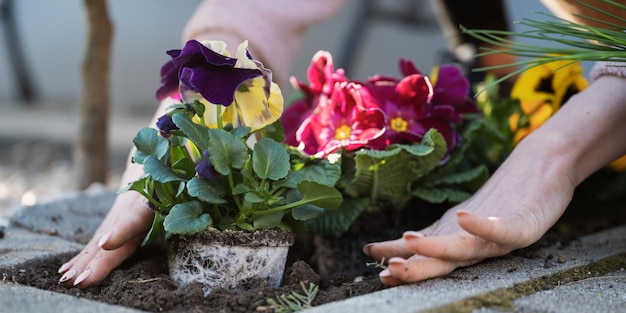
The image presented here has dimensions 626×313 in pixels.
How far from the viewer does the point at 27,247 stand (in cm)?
140

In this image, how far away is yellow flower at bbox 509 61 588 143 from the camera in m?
1.67

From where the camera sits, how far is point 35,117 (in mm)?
4648


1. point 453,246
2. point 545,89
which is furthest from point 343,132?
point 545,89

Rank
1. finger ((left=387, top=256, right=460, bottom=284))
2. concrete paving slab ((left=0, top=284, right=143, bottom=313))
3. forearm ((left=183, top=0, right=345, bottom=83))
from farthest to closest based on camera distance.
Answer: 1. forearm ((left=183, top=0, right=345, bottom=83))
2. finger ((left=387, top=256, right=460, bottom=284))
3. concrete paving slab ((left=0, top=284, right=143, bottom=313))

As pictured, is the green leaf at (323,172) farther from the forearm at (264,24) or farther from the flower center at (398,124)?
the forearm at (264,24)

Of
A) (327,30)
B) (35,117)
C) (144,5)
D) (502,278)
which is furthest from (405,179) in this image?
(35,117)

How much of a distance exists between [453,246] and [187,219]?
398mm

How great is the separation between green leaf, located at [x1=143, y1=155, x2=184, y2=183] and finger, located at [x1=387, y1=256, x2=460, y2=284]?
0.35 m

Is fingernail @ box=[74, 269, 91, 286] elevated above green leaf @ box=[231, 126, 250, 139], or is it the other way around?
green leaf @ box=[231, 126, 250, 139]

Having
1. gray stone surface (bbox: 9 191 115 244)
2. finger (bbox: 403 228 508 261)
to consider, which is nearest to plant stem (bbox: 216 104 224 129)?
finger (bbox: 403 228 508 261)

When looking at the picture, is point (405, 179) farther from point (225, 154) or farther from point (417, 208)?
point (225, 154)

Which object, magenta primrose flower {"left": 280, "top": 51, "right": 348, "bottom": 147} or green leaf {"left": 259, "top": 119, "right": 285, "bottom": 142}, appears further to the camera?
magenta primrose flower {"left": 280, "top": 51, "right": 348, "bottom": 147}

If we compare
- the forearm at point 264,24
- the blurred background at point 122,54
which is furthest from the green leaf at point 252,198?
the blurred background at point 122,54

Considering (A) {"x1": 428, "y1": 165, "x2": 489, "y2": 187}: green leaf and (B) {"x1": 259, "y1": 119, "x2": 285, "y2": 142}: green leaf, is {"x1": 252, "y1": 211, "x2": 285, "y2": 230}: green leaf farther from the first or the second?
(A) {"x1": 428, "y1": 165, "x2": 489, "y2": 187}: green leaf
